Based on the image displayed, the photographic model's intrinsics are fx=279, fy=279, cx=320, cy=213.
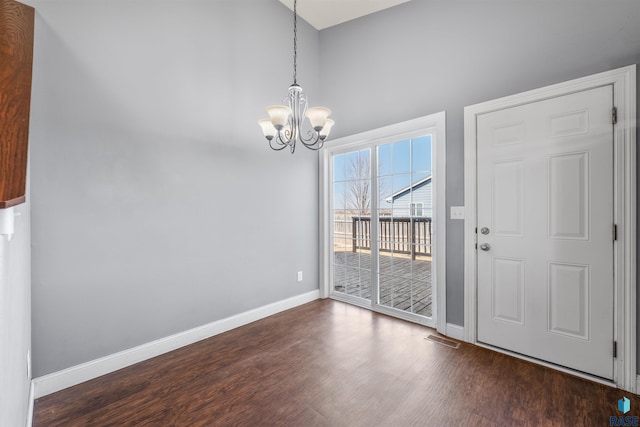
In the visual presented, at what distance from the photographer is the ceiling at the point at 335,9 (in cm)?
329

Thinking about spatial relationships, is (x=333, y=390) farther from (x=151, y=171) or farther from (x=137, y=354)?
(x=151, y=171)

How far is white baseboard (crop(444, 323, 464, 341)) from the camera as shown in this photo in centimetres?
271

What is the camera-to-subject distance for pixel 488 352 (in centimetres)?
250

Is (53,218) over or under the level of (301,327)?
over

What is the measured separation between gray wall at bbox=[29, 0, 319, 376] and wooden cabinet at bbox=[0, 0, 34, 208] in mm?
1165

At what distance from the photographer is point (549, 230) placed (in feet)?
7.41

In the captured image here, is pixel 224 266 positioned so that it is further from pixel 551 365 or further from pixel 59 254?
pixel 551 365

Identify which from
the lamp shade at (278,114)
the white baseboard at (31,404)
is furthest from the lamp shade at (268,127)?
the white baseboard at (31,404)

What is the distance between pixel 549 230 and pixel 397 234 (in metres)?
1.42

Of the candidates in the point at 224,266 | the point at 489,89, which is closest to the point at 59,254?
the point at 224,266

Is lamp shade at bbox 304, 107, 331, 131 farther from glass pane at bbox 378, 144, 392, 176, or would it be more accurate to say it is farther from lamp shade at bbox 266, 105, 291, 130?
glass pane at bbox 378, 144, 392, 176

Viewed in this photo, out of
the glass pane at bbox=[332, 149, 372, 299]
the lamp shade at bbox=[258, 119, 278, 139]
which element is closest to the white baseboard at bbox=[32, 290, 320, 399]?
the glass pane at bbox=[332, 149, 372, 299]

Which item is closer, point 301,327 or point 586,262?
point 586,262

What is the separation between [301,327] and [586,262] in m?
2.55
